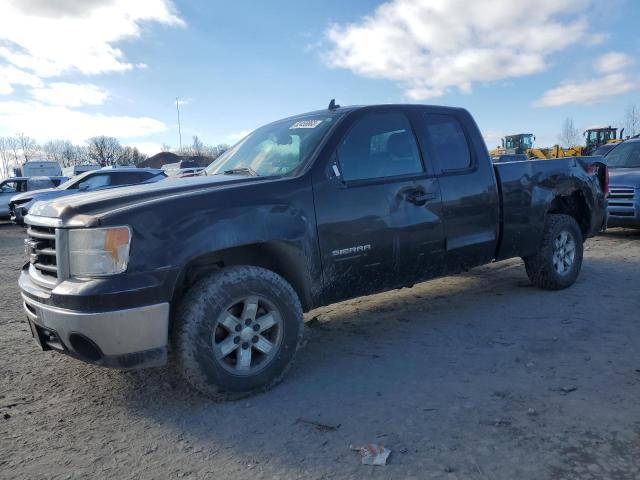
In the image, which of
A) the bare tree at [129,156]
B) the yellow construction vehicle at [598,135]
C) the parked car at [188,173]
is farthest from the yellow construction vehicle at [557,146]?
the bare tree at [129,156]

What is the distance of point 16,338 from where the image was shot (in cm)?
479

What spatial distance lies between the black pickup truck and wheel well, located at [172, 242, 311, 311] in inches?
0.4

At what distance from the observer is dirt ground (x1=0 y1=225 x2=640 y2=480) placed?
2600 mm

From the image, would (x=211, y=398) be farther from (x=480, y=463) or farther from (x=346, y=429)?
(x=480, y=463)

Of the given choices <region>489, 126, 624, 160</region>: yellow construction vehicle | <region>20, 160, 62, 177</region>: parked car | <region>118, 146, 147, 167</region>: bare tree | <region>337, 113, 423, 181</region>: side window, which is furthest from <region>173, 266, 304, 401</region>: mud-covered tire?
<region>118, 146, 147, 167</region>: bare tree

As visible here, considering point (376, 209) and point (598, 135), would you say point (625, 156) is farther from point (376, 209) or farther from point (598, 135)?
point (598, 135)

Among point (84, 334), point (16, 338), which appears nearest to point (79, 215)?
point (84, 334)

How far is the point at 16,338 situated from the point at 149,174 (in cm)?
1093

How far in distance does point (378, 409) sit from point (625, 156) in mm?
9864

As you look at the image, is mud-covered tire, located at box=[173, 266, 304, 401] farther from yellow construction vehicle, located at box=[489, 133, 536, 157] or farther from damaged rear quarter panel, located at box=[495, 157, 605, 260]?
yellow construction vehicle, located at box=[489, 133, 536, 157]

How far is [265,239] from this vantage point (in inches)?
134

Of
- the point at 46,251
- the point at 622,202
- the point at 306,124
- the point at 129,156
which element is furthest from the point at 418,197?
the point at 129,156

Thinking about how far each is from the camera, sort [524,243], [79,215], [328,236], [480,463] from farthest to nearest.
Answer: [524,243], [328,236], [79,215], [480,463]

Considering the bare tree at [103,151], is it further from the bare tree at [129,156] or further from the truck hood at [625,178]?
the truck hood at [625,178]
